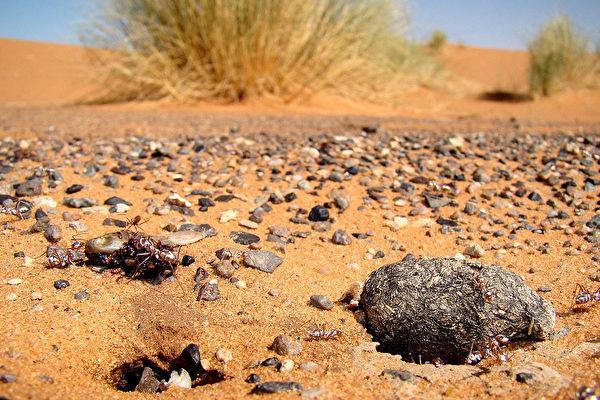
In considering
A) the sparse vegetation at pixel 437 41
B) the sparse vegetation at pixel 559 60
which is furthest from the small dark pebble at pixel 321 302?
the sparse vegetation at pixel 437 41

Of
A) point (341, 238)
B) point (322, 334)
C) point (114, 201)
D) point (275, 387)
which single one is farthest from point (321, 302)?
point (114, 201)

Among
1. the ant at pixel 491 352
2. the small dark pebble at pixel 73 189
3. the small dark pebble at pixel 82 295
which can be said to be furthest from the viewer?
the small dark pebble at pixel 73 189

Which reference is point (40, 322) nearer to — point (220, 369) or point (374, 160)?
point (220, 369)

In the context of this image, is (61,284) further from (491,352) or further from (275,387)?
(491,352)

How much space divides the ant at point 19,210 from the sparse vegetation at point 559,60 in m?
10.5

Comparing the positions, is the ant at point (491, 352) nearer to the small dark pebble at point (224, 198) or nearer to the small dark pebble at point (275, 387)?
the small dark pebble at point (275, 387)

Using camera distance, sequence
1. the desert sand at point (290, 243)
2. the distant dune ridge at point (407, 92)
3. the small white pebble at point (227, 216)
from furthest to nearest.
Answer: the distant dune ridge at point (407, 92) < the small white pebble at point (227, 216) < the desert sand at point (290, 243)

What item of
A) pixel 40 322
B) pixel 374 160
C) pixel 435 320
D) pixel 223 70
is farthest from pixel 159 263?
pixel 223 70

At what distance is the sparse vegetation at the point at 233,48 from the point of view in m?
7.51

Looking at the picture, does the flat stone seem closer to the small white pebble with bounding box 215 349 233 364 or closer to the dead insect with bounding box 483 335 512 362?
the small white pebble with bounding box 215 349 233 364

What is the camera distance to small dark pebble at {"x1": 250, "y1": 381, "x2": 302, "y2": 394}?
1.71 meters

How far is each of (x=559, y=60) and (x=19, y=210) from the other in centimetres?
1103

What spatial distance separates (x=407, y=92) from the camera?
11336 millimetres

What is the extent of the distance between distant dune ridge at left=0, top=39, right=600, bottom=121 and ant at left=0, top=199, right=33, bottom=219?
4781 millimetres
